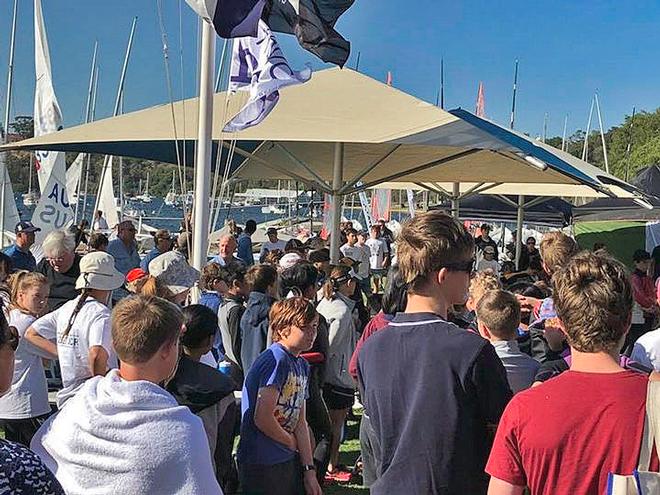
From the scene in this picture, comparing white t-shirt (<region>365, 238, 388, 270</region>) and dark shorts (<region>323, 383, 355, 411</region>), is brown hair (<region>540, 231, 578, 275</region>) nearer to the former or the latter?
dark shorts (<region>323, 383, 355, 411</region>)

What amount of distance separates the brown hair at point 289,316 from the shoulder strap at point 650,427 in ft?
6.38

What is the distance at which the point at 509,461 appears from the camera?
1.91m

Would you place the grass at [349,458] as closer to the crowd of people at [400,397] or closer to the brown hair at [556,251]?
the crowd of people at [400,397]

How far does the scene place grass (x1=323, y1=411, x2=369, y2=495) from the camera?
202 inches

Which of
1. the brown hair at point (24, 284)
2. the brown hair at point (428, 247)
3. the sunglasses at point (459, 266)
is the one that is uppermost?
the brown hair at point (428, 247)

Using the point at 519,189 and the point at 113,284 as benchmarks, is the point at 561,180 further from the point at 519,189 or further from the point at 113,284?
the point at 113,284

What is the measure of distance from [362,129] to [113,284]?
10.1ft

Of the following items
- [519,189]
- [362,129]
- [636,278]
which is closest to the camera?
[362,129]

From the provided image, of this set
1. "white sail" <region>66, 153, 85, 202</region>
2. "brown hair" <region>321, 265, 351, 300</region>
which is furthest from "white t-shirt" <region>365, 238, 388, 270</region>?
"brown hair" <region>321, 265, 351, 300</region>

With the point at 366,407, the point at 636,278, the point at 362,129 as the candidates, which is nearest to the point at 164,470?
the point at 366,407

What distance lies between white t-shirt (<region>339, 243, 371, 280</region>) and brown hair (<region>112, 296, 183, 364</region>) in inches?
479

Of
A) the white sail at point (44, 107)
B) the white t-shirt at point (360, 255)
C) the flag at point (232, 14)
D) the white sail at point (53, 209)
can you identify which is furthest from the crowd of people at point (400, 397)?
the white sail at point (44, 107)

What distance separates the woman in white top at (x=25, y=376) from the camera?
4168 mm

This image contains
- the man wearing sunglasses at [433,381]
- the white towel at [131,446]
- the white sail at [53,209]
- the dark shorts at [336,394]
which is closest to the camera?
the white towel at [131,446]
